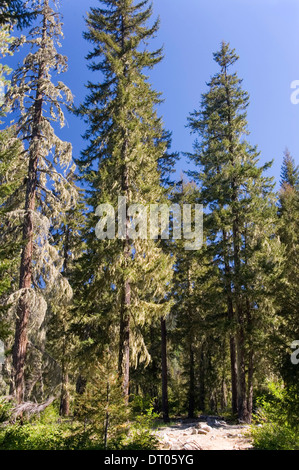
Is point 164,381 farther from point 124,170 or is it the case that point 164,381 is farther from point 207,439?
point 124,170

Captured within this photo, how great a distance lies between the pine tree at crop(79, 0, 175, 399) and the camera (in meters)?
10.8

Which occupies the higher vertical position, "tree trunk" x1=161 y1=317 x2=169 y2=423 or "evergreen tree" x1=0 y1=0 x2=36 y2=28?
"evergreen tree" x1=0 y1=0 x2=36 y2=28

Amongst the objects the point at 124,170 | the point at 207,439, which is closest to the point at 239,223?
the point at 124,170

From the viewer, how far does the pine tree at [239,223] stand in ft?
45.8

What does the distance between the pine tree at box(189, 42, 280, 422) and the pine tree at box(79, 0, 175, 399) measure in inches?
174

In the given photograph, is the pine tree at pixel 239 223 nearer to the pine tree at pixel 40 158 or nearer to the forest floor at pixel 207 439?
the forest floor at pixel 207 439

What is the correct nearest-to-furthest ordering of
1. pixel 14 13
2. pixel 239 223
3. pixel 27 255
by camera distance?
pixel 14 13 < pixel 27 255 < pixel 239 223

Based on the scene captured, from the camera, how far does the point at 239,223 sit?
15.5 meters

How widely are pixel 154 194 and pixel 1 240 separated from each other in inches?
232

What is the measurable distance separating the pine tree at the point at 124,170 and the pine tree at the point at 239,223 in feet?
14.5

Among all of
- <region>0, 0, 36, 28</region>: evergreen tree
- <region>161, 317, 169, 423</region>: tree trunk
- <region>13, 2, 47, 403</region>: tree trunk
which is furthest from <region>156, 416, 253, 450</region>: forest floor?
<region>0, 0, 36, 28</region>: evergreen tree

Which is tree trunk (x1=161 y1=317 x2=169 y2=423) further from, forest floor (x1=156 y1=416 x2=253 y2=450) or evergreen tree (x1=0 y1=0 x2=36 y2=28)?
evergreen tree (x1=0 y1=0 x2=36 y2=28)

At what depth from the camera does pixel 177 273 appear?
2050cm

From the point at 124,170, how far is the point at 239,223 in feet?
22.1
